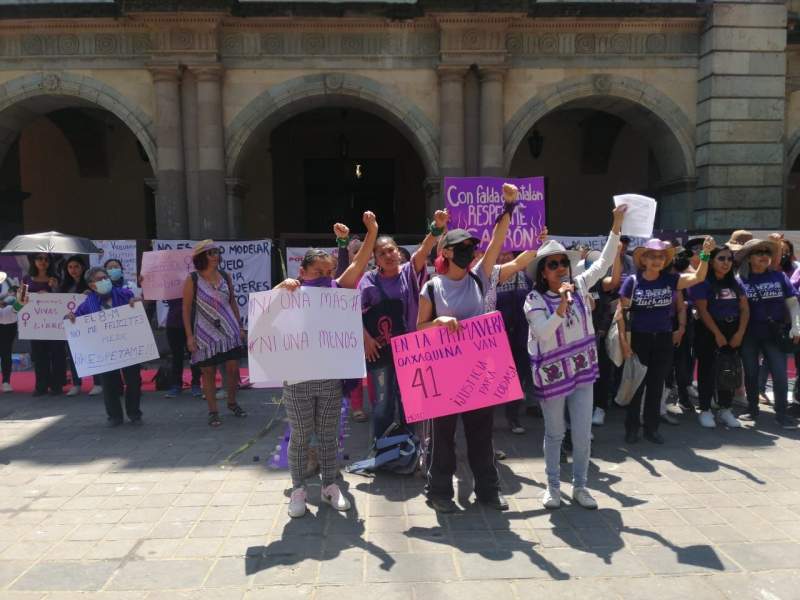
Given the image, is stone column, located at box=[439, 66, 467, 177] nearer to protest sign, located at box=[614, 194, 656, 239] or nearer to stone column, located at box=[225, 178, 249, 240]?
stone column, located at box=[225, 178, 249, 240]

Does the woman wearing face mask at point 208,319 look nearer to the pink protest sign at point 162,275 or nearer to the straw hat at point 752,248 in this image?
the pink protest sign at point 162,275

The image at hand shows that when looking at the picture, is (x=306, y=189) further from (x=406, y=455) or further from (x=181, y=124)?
(x=406, y=455)

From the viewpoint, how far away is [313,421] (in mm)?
4375

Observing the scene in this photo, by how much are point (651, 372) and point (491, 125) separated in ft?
21.0

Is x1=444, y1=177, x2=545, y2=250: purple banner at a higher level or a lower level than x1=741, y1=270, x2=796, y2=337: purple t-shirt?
higher

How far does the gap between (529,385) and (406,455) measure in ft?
6.32

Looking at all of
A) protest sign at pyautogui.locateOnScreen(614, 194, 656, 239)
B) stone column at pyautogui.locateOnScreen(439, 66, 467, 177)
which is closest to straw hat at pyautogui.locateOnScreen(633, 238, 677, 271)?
protest sign at pyautogui.locateOnScreen(614, 194, 656, 239)

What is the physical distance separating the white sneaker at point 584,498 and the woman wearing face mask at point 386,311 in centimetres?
156

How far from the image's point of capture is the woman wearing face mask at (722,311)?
6219mm

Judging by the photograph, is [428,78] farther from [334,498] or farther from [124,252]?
[334,498]

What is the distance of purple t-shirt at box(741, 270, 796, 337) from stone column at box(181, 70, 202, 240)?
849 cm

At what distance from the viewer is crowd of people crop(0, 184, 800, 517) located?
4.23 m

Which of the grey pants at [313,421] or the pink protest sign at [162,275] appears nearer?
the grey pants at [313,421]

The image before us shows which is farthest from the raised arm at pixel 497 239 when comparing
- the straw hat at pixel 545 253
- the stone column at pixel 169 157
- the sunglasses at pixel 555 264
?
the stone column at pixel 169 157
